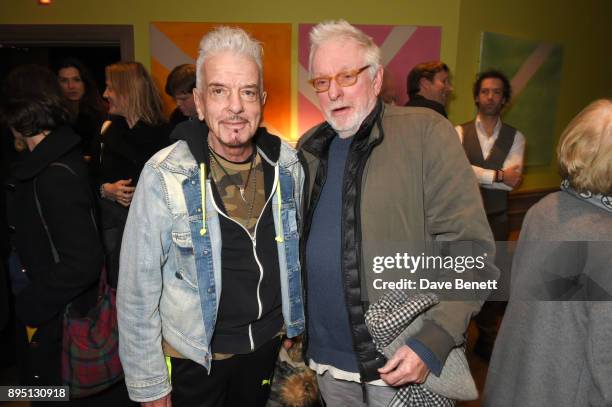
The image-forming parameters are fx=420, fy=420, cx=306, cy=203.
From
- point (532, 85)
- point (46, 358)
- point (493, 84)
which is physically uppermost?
point (532, 85)

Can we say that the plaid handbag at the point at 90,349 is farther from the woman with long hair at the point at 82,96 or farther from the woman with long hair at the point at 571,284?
the woman with long hair at the point at 82,96

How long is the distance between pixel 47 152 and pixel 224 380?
1066mm

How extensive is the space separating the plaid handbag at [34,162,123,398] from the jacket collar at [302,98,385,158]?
35.5 inches

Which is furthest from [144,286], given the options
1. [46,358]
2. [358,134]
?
[358,134]

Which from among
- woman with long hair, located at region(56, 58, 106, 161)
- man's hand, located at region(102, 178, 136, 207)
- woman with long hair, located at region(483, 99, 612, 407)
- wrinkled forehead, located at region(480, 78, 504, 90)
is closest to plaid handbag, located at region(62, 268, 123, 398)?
man's hand, located at region(102, 178, 136, 207)

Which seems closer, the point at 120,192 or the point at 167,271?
the point at 167,271

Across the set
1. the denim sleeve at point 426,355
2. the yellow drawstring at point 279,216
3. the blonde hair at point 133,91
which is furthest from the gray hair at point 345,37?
the blonde hair at point 133,91

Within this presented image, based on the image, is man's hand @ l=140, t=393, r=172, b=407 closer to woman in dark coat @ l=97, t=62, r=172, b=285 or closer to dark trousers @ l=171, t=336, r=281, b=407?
dark trousers @ l=171, t=336, r=281, b=407

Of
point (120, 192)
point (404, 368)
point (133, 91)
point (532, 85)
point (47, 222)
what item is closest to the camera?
point (404, 368)

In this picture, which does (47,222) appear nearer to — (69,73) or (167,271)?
(167,271)

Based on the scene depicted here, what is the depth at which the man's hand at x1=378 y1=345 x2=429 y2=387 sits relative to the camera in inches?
46.6

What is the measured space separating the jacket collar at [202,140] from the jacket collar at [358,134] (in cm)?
12

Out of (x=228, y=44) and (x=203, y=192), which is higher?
(x=228, y=44)

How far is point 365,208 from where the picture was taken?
1.30 metres
